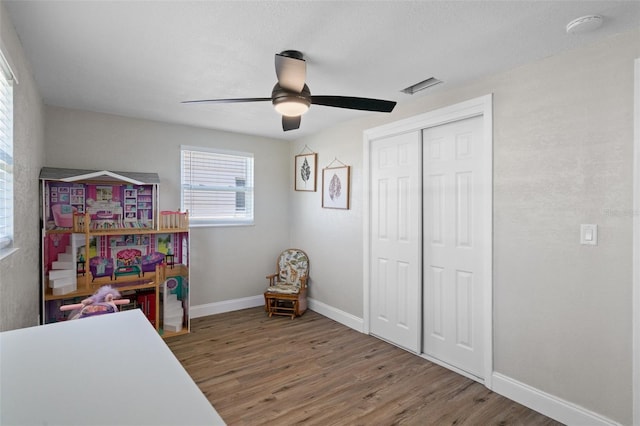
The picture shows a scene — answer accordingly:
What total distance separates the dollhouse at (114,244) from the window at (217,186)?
40 cm

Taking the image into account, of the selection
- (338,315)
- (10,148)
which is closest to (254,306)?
Result: (338,315)

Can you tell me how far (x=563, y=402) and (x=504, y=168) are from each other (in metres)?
1.64

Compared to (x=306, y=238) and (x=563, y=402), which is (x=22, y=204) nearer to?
(x=306, y=238)

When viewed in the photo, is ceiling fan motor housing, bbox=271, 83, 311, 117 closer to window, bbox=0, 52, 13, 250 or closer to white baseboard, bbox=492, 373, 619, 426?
A: window, bbox=0, 52, 13, 250

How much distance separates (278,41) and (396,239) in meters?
2.20

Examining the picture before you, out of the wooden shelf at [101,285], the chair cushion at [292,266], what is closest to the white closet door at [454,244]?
the chair cushion at [292,266]

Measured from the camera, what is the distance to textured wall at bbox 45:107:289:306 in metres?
3.54

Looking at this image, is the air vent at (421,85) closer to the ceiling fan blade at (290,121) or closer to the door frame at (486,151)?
the door frame at (486,151)

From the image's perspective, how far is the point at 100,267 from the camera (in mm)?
3633

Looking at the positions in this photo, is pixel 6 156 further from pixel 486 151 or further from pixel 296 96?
pixel 486 151

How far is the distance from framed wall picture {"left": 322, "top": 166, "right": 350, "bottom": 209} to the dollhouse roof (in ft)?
6.55

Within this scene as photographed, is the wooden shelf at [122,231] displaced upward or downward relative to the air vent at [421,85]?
downward

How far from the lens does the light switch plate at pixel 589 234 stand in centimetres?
209

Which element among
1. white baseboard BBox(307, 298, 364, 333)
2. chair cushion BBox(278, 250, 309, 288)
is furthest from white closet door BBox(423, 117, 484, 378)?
chair cushion BBox(278, 250, 309, 288)
